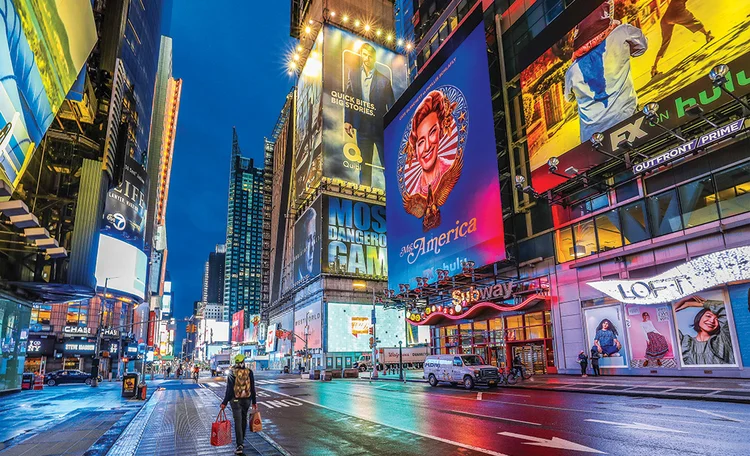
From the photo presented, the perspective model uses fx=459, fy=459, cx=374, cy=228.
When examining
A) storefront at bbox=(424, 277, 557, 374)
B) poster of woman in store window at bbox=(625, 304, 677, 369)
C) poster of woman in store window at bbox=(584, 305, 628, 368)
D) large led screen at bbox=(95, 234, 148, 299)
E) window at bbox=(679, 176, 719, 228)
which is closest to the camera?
window at bbox=(679, 176, 719, 228)

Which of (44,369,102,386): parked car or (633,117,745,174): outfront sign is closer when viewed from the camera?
(633,117,745,174): outfront sign

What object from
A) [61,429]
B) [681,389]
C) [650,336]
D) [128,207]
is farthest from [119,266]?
[681,389]

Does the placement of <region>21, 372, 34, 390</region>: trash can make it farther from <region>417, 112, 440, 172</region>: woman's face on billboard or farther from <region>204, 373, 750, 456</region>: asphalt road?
<region>417, 112, 440, 172</region>: woman's face on billboard

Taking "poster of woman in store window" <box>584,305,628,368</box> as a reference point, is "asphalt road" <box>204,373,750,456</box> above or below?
below

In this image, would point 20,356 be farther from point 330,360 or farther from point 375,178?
point 375,178

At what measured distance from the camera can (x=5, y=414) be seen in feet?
61.1

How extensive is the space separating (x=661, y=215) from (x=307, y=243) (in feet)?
225

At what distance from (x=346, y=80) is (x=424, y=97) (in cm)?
4131

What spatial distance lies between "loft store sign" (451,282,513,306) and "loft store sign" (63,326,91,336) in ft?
203

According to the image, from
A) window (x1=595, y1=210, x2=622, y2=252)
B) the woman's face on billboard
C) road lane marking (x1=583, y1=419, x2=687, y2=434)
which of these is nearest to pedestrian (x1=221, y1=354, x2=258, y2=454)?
road lane marking (x1=583, y1=419, x2=687, y2=434)

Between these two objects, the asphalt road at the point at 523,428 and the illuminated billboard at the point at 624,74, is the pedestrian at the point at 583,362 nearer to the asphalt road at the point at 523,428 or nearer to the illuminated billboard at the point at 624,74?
the asphalt road at the point at 523,428

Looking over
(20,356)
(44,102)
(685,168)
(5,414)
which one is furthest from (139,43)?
(685,168)

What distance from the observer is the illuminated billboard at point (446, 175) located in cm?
3916

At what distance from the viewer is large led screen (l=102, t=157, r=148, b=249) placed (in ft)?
181
